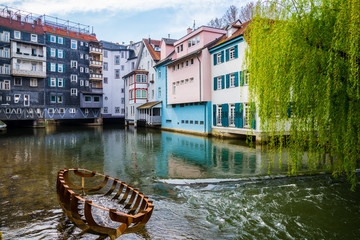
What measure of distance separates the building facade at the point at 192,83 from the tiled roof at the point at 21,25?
26.2 meters

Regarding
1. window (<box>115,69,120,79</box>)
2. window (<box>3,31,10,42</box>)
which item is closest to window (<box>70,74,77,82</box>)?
window (<box>115,69,120,79</box>)

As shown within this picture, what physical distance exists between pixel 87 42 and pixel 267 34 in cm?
5132

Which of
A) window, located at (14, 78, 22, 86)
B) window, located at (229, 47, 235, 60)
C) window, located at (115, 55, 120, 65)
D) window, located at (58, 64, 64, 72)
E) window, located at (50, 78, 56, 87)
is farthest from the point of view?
window, located at (115, 55, 120, 65)

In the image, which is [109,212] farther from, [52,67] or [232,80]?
[52,67]

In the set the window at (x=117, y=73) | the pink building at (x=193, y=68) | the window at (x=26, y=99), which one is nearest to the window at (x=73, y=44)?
the window at (x=117, y=73)

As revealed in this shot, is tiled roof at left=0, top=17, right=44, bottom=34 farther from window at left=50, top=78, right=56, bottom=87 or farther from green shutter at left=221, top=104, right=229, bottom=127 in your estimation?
green shutter at left=221, top=104, right=229, bottom=127

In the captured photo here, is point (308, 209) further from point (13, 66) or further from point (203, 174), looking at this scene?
point (13, 66)

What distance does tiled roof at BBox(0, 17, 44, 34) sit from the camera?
43053 millimetres

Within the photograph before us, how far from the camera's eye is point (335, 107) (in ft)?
21.7

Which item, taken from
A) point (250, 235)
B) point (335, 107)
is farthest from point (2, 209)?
point (335, 107)

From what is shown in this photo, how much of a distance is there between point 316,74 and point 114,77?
183 ft

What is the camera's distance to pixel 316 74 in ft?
22.2

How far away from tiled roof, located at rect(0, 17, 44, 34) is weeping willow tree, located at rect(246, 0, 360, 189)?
4786cm

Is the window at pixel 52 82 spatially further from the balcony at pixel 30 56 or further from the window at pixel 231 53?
the window at pixel 231 53
